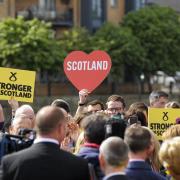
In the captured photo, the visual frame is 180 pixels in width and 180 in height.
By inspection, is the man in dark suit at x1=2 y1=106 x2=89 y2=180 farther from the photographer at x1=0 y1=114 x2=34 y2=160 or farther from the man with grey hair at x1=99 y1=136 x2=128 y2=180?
the photographer at x1=0 y1=114 x2=34 y2=160

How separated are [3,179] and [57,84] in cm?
4282

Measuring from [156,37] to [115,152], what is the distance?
44.3 m

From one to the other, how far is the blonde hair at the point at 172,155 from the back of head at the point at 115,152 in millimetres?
485

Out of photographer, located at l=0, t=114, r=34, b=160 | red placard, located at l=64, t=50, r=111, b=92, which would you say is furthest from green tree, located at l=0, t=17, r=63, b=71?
photographer, located at l=0, t=114, r=34, b=160

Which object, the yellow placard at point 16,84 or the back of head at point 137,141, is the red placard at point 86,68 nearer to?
the yellow placard at point 16,84

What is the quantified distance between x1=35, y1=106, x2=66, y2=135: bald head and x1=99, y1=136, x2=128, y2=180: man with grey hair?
47 centimetres

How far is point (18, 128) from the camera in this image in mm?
8219

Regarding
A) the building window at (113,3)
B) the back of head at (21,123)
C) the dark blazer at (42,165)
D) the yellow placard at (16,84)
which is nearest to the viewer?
the dark blazer at (42,165)

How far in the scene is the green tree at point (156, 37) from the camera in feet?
163

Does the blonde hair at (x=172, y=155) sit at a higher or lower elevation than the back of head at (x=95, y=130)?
lower

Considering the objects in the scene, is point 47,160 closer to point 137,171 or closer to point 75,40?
point 137,171

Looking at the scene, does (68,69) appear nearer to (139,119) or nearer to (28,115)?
(139,119)

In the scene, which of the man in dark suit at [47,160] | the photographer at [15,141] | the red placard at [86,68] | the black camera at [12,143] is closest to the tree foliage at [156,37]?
the red placard at [86,68]

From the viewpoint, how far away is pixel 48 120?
5965 mm
